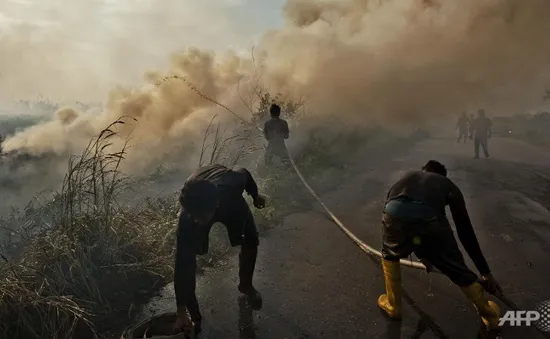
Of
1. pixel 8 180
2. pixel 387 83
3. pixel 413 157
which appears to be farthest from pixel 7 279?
pixel 387 83

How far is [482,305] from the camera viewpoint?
11.3 ft

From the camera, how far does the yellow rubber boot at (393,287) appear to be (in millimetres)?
3791

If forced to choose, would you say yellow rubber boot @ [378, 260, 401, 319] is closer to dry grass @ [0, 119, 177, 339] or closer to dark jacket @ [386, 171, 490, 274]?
dark jacket @ [386, 171, 490, 274]

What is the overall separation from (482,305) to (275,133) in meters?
6.17

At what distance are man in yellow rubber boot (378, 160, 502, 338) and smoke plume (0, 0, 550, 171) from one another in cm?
983

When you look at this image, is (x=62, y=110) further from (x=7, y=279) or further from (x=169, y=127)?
(x=7, y=279)

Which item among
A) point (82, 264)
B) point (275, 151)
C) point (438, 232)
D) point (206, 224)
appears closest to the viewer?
point (438, 232)

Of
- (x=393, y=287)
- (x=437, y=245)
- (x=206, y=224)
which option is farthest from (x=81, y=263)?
(x=437, y=245)

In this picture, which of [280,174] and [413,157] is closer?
[280,174]

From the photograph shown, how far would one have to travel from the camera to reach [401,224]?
11.6 ft

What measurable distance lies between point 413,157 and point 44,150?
447 inches

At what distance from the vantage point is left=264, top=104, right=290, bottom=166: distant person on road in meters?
9.07

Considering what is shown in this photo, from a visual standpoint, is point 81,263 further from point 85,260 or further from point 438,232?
point 438,232

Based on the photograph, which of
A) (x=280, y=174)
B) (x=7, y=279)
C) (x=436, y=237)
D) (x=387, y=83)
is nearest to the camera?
(x=436, y=237)
